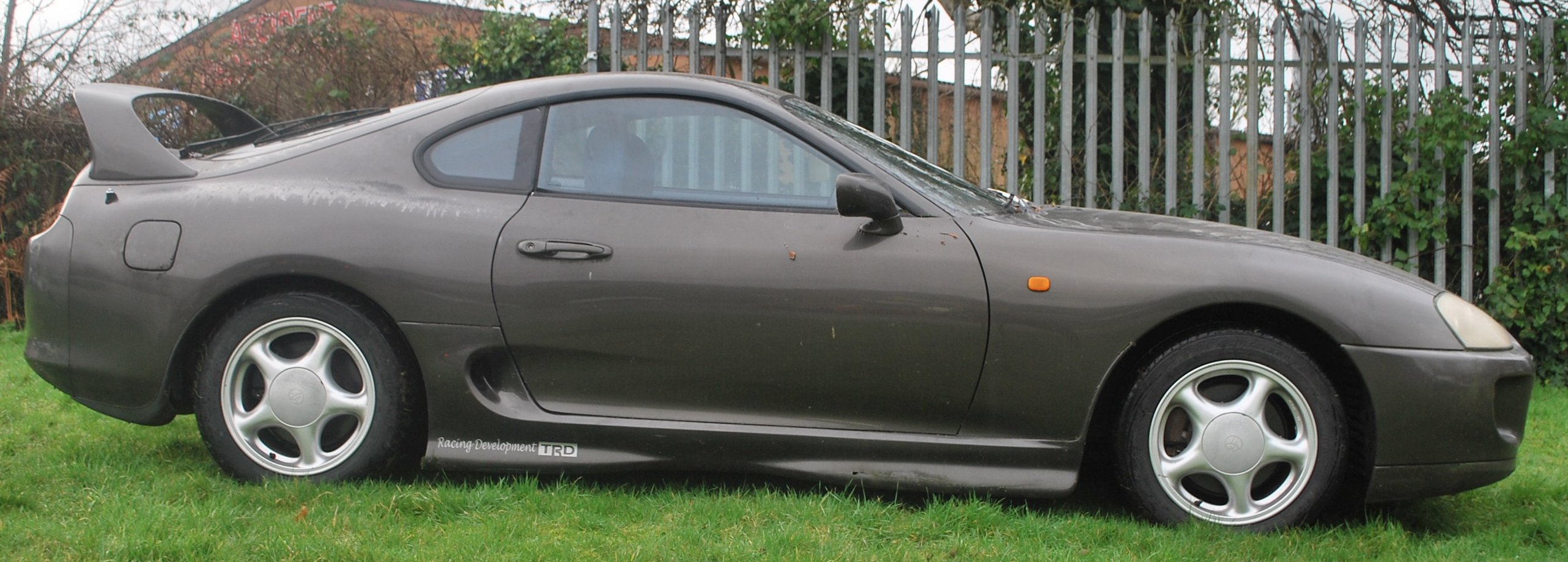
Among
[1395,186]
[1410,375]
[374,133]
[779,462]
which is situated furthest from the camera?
[1395,186]

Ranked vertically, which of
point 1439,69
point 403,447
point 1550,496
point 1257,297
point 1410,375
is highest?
point 1439,69

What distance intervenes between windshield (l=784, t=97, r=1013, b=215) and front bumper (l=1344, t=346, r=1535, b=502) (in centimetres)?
110

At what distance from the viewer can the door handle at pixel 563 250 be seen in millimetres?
3270

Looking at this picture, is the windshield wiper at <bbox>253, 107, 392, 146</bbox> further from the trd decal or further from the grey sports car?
the trd decal

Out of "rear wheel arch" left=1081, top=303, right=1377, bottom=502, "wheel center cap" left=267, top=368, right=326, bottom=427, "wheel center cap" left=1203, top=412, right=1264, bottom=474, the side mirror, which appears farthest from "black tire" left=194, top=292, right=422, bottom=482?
"wheel center cap" left=1203, top=412, right=1264, bottom=474

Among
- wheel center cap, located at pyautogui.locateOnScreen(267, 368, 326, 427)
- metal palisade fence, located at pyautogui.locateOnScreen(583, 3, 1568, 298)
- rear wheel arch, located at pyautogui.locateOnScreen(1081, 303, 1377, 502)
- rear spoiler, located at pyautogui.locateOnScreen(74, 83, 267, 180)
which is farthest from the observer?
metal palisade fence, located at pyautogui.locateOnScreen(583, 3, 1568, 298)

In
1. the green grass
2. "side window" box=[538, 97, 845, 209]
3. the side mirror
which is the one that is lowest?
the green grass

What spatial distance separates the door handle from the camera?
327 centimetres

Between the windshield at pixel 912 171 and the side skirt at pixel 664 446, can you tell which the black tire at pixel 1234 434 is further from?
the windshield at pixel 912 171

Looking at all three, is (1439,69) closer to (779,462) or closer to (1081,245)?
(1081,245)

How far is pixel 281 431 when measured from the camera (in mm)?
3482

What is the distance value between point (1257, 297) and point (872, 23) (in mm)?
3917

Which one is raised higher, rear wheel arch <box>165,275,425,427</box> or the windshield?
the windshield

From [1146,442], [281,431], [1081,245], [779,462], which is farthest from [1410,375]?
[281,431]
